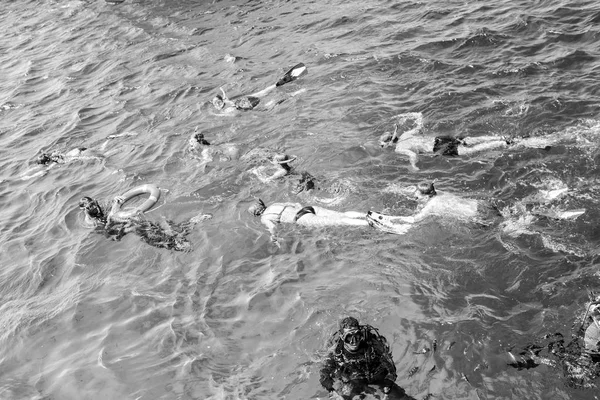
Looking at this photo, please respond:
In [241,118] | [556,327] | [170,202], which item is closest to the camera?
[556,327]

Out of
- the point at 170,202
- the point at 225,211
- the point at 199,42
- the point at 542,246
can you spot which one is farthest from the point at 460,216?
the point at 199,42

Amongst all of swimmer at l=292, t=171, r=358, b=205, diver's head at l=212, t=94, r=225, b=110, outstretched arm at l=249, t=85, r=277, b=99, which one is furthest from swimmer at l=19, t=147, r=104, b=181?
swimmer at l=292, t=171, r=358, b=205

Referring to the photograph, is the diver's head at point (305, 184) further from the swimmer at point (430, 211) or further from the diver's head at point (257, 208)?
the swimmer at point (430, 211)

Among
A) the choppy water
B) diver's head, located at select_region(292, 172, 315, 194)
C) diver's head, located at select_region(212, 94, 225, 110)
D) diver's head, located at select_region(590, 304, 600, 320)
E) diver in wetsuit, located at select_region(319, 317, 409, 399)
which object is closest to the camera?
diver's head, located at select_region(590, 304, 600, 320)

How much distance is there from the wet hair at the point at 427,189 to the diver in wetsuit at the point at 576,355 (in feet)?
11.6

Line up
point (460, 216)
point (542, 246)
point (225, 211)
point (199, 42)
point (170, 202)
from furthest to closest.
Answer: point (199, 42) < point (170, 202) < point (225, 211) < point (460, 216) < point (542, 246)

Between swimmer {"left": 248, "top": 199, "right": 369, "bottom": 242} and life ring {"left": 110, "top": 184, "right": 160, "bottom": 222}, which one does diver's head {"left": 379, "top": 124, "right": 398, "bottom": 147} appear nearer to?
swimmer {"left": 248, "top": 199, "right": 369, "bottom": 242}

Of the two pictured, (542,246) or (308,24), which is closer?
(542,246)

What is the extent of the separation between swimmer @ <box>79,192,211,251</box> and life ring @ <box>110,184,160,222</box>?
89mm

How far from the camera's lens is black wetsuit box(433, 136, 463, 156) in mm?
11000

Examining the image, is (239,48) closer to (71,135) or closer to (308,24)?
(308,24)

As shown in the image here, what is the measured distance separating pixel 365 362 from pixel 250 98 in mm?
10896

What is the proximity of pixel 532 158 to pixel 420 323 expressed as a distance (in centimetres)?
483

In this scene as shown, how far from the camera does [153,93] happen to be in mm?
18797
